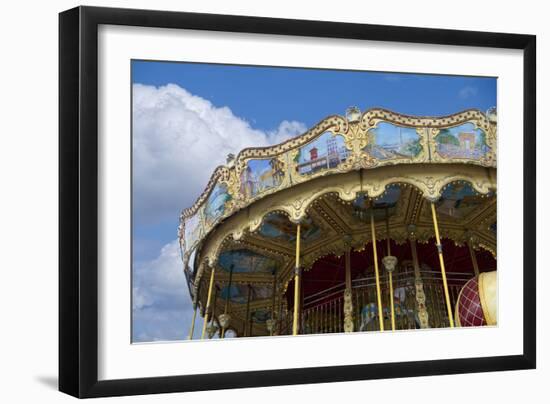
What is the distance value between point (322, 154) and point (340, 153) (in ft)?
0.41

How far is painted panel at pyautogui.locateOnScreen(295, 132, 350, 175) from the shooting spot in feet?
20.9

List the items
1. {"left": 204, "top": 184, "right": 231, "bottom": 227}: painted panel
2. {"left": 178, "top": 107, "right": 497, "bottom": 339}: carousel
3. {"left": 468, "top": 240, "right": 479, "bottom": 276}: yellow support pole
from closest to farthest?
{"left": 204, "top": 184, "right": 231, "bottom": 227}: painted panel < {"left": 178, "top": 107, "right": 497, "bottom": 339}: carousel < {"left": 468, "top": 240, "right": 479, "bottom": 276}: yellow support pole

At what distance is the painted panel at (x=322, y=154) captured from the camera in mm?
6379

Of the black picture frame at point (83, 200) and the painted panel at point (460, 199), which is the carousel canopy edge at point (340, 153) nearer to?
the painted panel at point (460, 199)

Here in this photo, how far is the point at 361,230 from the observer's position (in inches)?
271

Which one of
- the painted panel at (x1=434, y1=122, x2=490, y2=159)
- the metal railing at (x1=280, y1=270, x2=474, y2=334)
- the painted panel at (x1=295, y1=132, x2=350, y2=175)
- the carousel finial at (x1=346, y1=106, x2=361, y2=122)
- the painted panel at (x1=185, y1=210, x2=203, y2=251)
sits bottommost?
the metal railing at (x1=280, y1=270, x2=474, y2=334)

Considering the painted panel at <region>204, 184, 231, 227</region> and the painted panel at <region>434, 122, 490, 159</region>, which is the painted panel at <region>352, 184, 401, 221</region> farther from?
the painted panel at <region>204, 184, 231, 227</region>

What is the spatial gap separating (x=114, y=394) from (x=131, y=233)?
0.95m

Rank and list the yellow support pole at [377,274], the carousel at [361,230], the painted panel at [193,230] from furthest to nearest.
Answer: the yellow support pole at [377,274] → the carousel at [361,230] → the painted panel at [193,230]

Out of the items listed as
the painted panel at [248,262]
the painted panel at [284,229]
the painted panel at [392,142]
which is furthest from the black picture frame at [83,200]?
the painted panel at [392,142]

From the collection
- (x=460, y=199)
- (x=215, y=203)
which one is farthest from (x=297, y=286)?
(x=460, y=199)

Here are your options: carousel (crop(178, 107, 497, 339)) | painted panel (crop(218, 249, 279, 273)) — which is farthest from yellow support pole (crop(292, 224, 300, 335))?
painted panel (crop(218, 249, 279, 273))

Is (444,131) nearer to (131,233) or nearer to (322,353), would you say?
(322,353)

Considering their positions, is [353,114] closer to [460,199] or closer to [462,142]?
[462,142]
